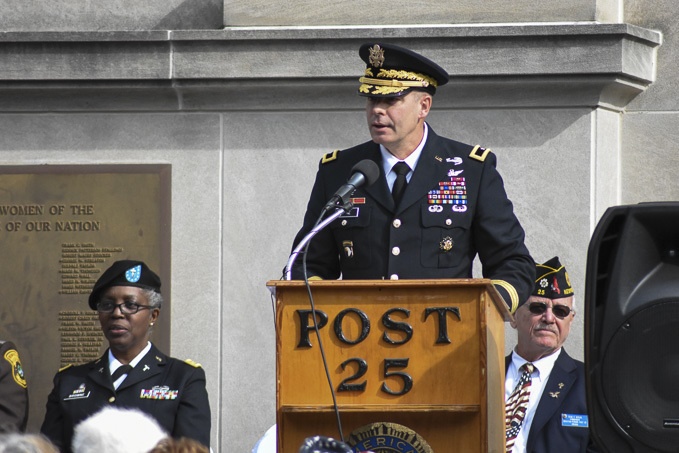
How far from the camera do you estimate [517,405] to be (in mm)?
6816

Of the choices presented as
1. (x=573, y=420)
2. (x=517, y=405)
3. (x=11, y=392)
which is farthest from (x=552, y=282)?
(x=11, y=392)

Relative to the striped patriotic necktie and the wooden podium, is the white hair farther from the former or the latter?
the striped patriotic necktie

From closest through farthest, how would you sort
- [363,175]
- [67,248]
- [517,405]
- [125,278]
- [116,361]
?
[363,175] → [517,405] → [116,361] → [125,278] → [67,248]

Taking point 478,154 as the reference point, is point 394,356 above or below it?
below

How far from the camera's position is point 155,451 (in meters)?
3.70

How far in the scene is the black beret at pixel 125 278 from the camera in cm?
700

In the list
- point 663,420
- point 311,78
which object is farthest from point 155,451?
point 311,78

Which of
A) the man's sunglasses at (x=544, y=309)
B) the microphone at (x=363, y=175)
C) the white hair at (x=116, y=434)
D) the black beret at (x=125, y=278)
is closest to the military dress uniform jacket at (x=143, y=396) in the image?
the black beret at (x=125, y=278)

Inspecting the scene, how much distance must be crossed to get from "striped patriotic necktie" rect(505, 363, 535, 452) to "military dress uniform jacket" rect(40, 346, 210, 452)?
4.44 ft

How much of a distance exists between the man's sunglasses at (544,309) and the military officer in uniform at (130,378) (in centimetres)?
164

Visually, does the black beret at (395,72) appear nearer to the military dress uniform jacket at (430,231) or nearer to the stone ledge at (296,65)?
the military dress uniform jacket at (430,231)

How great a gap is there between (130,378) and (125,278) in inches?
20.0

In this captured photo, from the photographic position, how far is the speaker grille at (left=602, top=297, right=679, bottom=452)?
4723 mm

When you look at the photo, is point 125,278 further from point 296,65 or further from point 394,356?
point 394,356
